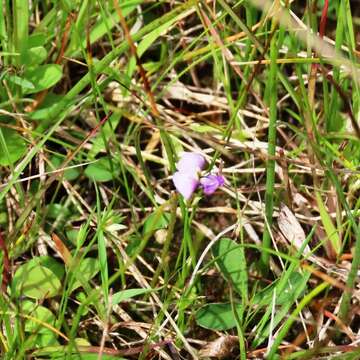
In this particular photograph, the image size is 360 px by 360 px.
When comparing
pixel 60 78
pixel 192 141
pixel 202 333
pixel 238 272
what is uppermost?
pixel 60 78

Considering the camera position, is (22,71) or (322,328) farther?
(22,71)

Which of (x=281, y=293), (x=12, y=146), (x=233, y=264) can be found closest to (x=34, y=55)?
(x=12, y=146)

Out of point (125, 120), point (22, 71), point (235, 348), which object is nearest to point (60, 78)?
point (22, 71)

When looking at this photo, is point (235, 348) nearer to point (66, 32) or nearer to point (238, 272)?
point (238, 272)

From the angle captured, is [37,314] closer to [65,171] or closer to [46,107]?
[65,171]

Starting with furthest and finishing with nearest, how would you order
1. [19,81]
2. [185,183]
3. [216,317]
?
[19,81] → [216,317] → [185,183]

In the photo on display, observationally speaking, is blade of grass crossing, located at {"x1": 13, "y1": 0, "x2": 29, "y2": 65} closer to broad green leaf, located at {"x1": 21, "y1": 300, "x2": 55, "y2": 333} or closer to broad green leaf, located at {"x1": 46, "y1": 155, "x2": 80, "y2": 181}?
broad green leaf, located at {"x1": 46, "y1": 155, "x2": 80, "y2": 181}

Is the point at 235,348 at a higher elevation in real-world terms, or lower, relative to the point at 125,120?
lower

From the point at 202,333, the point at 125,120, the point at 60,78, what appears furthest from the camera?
the point at 125,120
